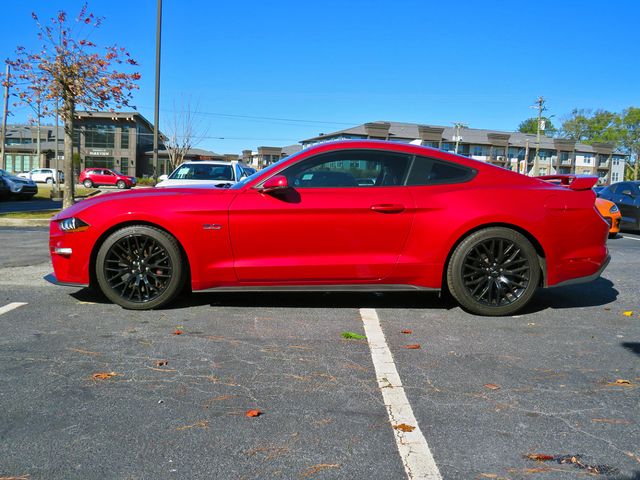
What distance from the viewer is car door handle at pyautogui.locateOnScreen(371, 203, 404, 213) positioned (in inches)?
175

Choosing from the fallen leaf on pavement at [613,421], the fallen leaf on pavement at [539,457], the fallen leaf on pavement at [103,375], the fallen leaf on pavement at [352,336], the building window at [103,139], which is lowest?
the fallen leaf on pavement at [103,375]

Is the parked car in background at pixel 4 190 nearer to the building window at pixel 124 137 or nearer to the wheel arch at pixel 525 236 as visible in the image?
the wheel arch at pixel 525 236

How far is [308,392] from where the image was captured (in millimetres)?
2957

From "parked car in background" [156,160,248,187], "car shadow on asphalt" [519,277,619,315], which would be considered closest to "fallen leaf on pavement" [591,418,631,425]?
"car shadow on asphalt" [519,277,619,315]

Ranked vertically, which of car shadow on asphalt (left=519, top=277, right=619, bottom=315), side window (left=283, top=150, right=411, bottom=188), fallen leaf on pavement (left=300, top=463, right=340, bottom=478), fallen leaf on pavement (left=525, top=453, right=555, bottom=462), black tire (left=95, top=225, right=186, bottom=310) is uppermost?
side window (left=283, top=150, right=411, bottom=188)

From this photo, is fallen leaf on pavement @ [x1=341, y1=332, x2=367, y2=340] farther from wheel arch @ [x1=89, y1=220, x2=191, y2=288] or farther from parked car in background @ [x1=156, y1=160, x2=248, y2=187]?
parked car in background @ [x1=156, y1=160, x2=248, y2=187]

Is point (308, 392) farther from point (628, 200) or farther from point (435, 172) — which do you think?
point (628, 200)

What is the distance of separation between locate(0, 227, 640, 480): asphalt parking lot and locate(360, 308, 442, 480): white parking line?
0.02m

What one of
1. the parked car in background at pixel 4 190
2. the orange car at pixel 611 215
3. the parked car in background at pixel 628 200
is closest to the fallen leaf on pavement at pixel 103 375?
the orange car at pixel 611 215

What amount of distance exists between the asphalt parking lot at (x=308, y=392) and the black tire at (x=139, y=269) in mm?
170

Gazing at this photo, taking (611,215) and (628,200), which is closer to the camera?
(611,215)

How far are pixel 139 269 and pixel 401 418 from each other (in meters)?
2.84

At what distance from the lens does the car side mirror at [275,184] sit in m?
4.32

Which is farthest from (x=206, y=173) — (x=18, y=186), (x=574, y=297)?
(x=18, y=186)
